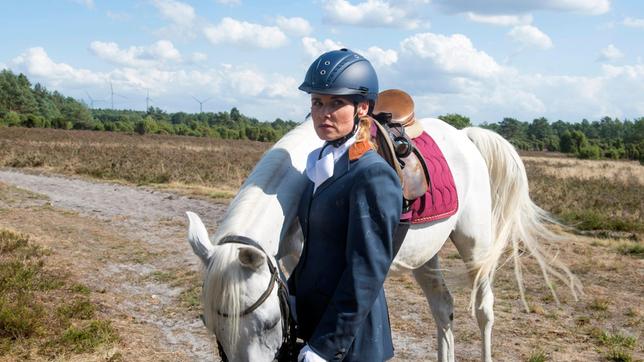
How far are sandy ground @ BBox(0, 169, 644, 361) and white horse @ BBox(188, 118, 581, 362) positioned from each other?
268 mm

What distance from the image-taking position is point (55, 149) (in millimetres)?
23047

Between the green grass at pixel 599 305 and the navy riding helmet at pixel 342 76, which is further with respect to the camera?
the green grass at pixel 599 305

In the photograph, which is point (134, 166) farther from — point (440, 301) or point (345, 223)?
point (345, 223)

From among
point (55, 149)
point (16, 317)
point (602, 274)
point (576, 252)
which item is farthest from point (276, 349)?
point (55, 149)

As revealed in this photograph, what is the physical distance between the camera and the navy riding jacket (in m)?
1.65

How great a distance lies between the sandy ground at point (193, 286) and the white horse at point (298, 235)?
0.88 ft

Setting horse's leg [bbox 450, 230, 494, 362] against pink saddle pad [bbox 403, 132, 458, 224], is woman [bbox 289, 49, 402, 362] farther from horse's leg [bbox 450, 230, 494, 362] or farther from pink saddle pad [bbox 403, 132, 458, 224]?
horse's leg [bbox 450, 230, 494, 362]

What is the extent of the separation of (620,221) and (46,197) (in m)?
11.9

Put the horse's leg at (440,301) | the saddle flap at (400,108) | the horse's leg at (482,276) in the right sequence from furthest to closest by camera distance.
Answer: the horse's leg at (440,301), the horse's leg at (482,276), the saddle flap at (400,108)

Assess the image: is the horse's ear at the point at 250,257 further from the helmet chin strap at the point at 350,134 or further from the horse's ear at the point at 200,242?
the helmet chin strap at the point at 350,134

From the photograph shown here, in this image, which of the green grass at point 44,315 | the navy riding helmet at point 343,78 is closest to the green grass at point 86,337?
the green grass at point 44,315

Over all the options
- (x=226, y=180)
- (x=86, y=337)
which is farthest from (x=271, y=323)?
(x=226, y=180)

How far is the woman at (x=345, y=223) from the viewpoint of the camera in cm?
166

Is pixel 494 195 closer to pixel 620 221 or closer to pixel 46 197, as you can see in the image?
pixel 620 221
